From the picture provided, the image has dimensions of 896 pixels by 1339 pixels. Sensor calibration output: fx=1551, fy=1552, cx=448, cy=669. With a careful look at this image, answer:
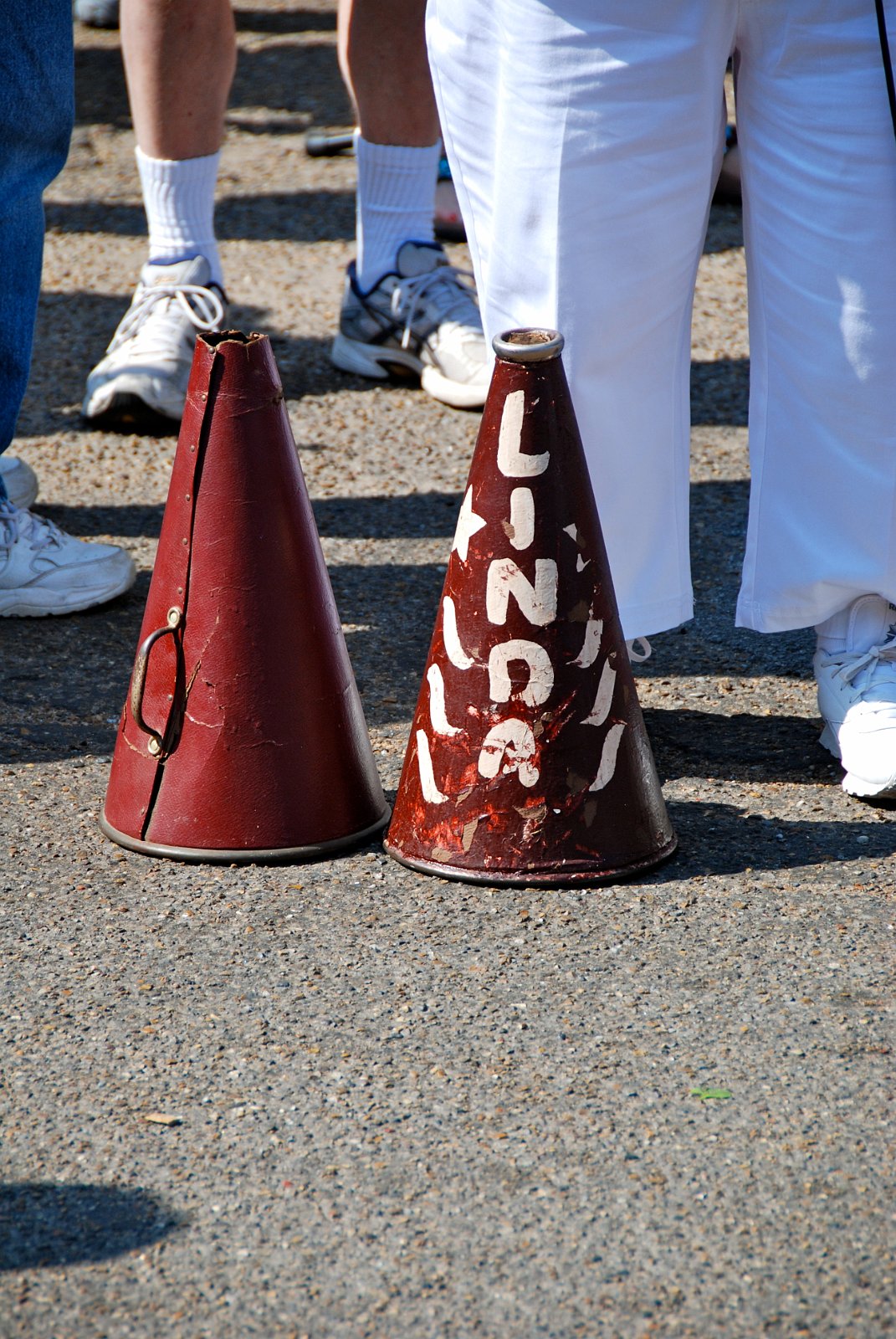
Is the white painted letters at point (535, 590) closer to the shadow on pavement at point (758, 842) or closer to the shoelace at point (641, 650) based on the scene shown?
the shadow on pavement at point (758, 842)

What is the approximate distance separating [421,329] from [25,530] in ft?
4.99

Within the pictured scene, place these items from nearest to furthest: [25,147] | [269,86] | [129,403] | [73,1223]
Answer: [73,1223] → [25,147] → [129,403] → [269,86]

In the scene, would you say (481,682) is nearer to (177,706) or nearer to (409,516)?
(177,706)

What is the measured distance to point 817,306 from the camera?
2291 mm

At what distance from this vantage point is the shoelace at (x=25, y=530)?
3.04 m

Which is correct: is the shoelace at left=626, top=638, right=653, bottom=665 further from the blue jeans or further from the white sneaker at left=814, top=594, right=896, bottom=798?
the blue jeans

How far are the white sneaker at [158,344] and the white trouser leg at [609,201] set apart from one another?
151cm

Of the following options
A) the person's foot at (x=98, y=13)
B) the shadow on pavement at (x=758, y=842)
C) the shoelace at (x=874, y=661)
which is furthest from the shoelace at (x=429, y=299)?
the person's foot at (x=98, y=13)

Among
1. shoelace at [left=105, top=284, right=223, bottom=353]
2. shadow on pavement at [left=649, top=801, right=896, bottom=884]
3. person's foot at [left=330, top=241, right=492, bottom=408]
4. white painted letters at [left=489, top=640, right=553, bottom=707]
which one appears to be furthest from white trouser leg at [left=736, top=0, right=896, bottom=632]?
shoelace at [left=105, top=284, right=223, bottom=353]

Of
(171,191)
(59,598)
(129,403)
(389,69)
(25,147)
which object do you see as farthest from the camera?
(389,69)

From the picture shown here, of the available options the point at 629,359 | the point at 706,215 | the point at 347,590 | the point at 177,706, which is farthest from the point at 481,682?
the point at 347,590

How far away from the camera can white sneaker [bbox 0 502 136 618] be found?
119 inches

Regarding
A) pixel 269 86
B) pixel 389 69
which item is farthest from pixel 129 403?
pixel 269 86

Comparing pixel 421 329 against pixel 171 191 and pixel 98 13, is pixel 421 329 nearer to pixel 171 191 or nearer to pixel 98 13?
pixel 171 191
